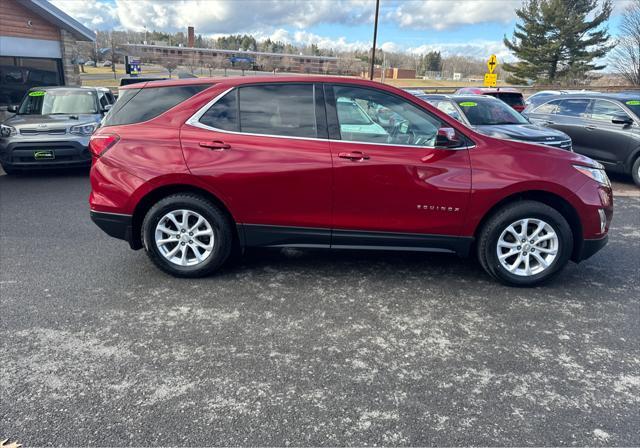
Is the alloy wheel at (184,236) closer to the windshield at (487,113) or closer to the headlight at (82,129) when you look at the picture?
the headlight at (82,129)

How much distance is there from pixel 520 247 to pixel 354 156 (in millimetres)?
1664

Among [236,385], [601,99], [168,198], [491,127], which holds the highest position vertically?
[601,99]

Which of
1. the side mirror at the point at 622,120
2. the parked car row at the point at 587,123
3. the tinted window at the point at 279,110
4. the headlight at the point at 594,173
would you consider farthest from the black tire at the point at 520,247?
the side mirror at the point at 622,120

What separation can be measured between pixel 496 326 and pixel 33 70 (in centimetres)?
1543

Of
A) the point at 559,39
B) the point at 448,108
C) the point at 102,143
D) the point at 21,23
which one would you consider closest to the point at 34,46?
the point at 21,23

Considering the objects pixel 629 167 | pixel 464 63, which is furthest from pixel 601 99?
pixel 464 63

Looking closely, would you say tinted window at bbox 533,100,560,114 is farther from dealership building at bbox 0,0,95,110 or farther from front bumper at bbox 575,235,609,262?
dealership building at bbox 0,0,95,110

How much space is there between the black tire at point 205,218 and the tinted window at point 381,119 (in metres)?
1.33

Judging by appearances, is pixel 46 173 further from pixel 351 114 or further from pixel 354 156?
pixel 354 156

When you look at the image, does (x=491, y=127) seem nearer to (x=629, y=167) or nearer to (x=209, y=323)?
(x=629, y=167)

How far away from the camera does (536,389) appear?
2811 millimetres

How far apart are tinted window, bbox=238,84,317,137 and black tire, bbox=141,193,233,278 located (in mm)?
776

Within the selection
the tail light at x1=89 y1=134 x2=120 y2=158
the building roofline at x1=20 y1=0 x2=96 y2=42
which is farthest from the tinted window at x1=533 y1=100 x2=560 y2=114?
the building roofline at x1=20 y1=0 x2=96 y2=42

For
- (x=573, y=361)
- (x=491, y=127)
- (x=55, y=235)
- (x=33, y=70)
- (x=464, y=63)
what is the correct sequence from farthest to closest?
1. (x=464, y=63)
2. (x=33, y=70)
3. (x=491, y=127)
4. (x=55, y=235)
5. (x=573, y=361)
